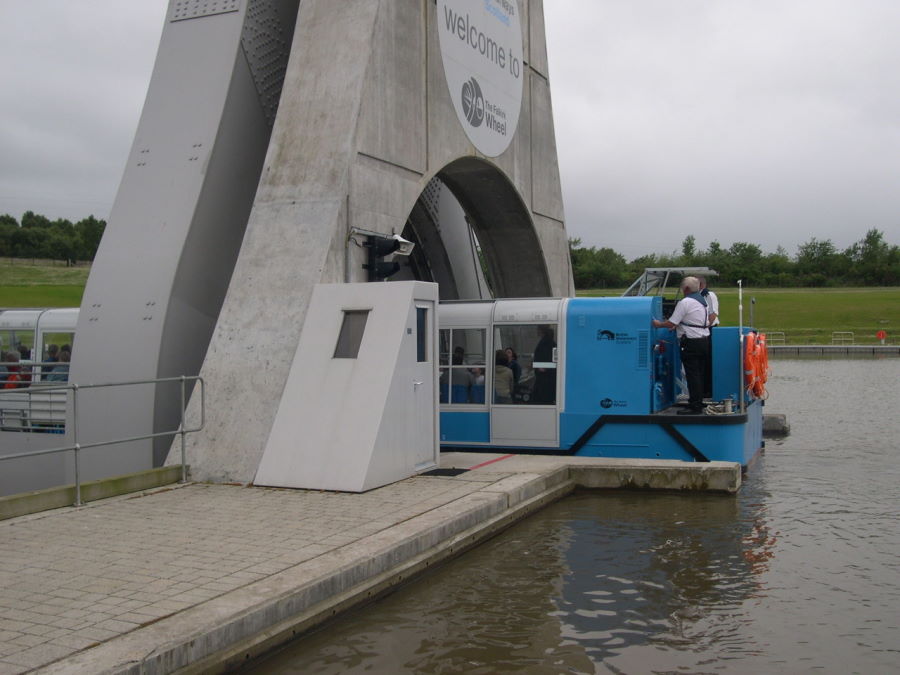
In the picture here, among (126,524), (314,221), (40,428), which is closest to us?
(126,524)

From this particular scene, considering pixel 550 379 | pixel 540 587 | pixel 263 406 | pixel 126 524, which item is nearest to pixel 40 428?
pixel 263 406

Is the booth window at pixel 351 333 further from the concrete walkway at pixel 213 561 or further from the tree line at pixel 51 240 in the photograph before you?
the tree line at pixel 51 240

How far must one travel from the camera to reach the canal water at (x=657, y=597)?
5.92 meters

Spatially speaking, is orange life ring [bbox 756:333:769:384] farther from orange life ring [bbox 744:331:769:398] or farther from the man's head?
the man's head

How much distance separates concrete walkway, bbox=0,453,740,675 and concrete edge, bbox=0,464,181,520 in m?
0.16

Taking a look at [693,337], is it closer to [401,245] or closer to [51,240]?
[401,245]

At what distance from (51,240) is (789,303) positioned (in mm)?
72704

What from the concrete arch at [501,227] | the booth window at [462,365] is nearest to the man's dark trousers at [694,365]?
the booth window at [462,365]

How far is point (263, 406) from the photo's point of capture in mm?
10219

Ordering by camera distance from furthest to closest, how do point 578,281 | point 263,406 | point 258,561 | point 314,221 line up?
point 578,281 → point 314,221 → point 263,406 → point 258,561

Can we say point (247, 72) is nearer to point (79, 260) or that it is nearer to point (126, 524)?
point (126, 524)

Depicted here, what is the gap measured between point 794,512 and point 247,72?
925 cm

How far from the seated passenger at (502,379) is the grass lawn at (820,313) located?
49.7 m

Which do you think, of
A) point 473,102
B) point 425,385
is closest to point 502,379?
point 425,385
